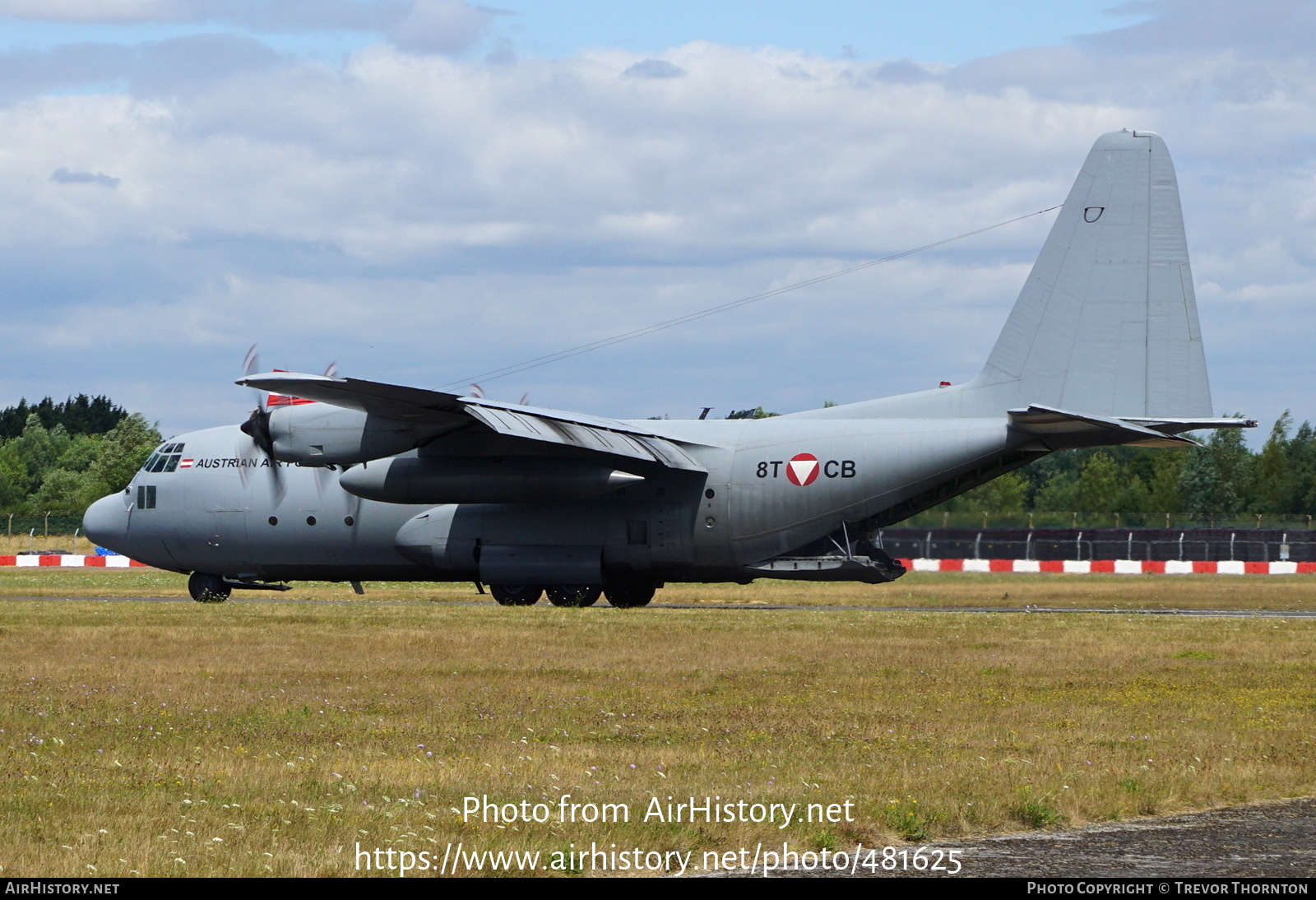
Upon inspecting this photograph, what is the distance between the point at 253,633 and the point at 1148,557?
117ft

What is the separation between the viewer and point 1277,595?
37.5 metres

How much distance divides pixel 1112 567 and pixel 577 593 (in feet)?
78.4

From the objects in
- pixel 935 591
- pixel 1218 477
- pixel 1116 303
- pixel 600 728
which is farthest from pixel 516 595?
pixel 1218 477

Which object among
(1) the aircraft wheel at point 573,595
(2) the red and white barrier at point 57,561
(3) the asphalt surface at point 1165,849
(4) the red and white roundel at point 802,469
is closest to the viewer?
(3) the asphalt surface at point 1165,849

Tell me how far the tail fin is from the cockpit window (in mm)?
18881

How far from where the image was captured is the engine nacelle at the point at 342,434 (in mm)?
28156

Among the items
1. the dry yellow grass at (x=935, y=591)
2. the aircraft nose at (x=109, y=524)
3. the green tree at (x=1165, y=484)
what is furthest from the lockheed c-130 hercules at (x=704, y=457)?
the green tree at (x=1165, y=484)

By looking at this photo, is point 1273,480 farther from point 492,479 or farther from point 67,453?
point 67,453

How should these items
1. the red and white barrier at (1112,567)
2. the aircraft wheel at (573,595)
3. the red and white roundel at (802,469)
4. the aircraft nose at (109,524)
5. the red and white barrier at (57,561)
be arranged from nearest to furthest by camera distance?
the red and white roundel at (802,469)
the aircraft wheel at (573,595)
the aircraft nose at (109,524)
the red and white barrier at (1112,567)
the red and white barrier at (57,561)

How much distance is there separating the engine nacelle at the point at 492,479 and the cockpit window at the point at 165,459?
6.97 meters

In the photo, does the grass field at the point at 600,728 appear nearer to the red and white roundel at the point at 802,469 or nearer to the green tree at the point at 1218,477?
the red and white roundel at the point at 802,469

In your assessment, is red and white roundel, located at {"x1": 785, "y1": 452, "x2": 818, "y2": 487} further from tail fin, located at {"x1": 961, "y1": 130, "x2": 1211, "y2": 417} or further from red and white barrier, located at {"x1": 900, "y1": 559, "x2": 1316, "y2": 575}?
red and white barrier, located at {"x1": 900, "y1": 559, "x2": 1316, "y2": 575}

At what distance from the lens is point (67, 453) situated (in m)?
120
